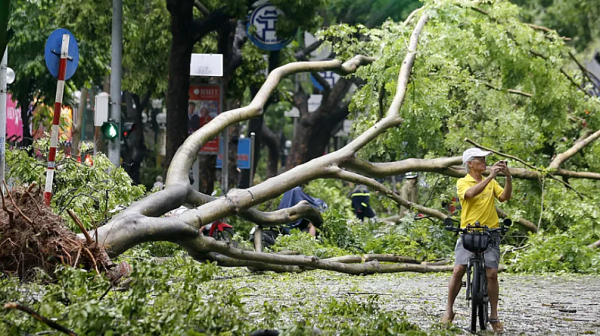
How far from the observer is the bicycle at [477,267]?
25.3 ft

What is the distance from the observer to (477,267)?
7930 millimetres

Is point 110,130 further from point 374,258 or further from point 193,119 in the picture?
point 374,258

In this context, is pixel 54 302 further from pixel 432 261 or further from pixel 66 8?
pixel 66 8

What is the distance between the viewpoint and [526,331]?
7883 mm

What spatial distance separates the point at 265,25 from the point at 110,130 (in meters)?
5.26

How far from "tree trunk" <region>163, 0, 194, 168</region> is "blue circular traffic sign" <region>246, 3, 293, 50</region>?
191 centimetres

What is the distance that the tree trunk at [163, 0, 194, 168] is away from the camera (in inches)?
733

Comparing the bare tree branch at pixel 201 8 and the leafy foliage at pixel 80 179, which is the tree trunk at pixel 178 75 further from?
the leafy foliage at pixel 80 179

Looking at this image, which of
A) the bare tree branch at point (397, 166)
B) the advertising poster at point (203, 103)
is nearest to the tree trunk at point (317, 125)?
the advertising poster at point (203, 103)

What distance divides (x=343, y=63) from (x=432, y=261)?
334 centimetres

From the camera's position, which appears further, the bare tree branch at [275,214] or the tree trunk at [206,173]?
the tree trunk at [206,173]

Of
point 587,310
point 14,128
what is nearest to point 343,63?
point 587,310

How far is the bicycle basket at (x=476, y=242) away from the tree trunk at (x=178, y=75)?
1132 centimetres

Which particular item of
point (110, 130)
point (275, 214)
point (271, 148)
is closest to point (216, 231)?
point (275, 214)
